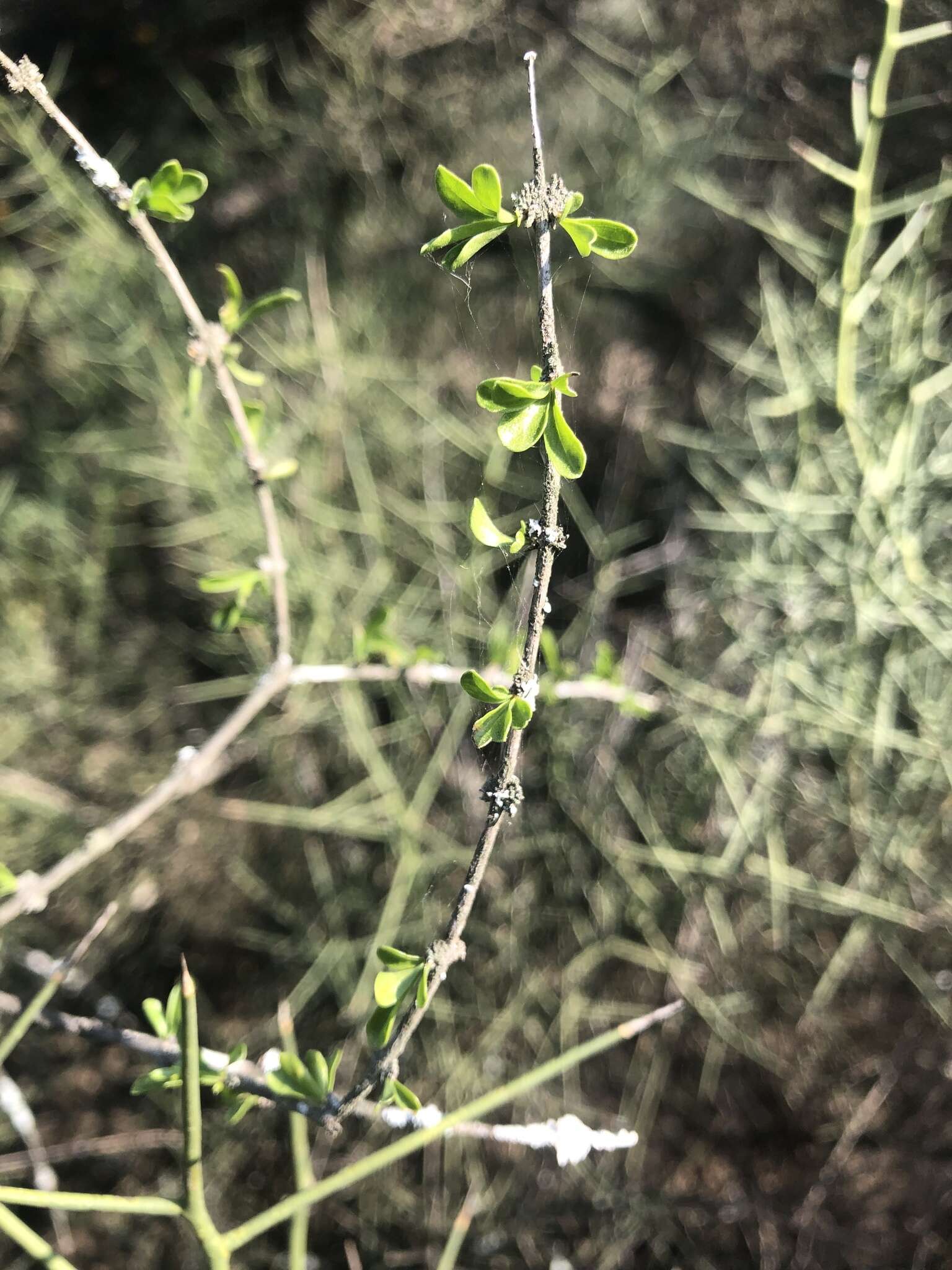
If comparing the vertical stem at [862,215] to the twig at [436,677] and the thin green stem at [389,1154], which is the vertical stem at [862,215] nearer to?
the twig at [436,677]

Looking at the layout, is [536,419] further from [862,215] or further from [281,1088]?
[862,215]

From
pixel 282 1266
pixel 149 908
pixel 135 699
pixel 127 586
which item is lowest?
pixel 282 1266

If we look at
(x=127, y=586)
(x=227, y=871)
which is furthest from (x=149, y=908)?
(x=127, y=586)

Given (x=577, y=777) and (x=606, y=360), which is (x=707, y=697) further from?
(x=606, y=360)

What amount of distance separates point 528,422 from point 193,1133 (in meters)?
0.25

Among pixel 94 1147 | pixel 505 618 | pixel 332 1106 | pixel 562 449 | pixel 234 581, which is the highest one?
pixel 562 449

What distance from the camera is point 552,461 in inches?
9.8

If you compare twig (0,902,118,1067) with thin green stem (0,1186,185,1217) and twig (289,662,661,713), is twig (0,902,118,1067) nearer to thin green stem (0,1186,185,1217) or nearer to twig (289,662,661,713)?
thin green stem (0,1186,185,1217)

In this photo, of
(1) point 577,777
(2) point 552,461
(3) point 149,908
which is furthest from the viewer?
(3) point 149,908

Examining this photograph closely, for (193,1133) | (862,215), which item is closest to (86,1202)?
(193,1133)

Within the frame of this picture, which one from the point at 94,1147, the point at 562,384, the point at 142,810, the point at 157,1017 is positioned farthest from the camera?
the point at 94,1147

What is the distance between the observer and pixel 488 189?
0.25 meters

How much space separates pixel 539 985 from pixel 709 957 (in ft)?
0.59

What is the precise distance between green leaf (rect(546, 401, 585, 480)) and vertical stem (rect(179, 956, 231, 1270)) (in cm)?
19
